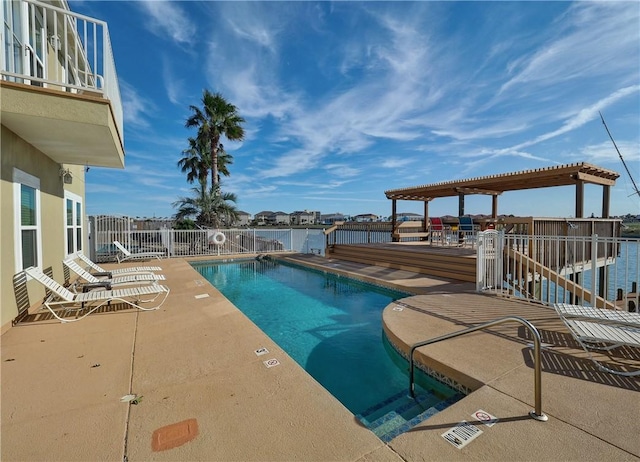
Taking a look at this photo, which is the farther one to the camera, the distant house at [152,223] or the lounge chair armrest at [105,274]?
the distant house at [152,223]

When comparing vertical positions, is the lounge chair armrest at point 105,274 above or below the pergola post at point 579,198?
below

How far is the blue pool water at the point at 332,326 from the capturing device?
326 cm

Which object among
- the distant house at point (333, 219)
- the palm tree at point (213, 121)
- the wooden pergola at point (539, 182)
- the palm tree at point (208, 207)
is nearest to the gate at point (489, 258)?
the wooden pergola at point (539, 182)

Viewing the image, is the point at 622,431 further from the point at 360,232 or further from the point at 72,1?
the point at 360,232

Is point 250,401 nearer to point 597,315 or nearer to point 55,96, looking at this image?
point 597,315

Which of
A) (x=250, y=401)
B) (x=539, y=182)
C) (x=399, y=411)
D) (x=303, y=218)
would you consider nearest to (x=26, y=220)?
(x=250, y=401)

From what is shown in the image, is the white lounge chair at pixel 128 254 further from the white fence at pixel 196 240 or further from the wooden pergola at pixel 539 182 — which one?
the wooden pergola at pixel 539 182

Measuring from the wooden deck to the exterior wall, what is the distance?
28.5 ft

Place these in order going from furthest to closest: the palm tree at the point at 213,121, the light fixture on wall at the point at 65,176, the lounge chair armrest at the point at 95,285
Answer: the palm tree at the point at 213,121
the light fixture on wall at the point at 65,176
the lounge chair armrest at the point at 95,285

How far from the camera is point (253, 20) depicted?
788 centimetres

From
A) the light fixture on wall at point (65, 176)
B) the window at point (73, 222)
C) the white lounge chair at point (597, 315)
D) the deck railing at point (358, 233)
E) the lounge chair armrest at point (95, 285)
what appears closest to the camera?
the white lounge chair at point (597, 315)

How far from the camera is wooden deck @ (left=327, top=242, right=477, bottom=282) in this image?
7.39 metres

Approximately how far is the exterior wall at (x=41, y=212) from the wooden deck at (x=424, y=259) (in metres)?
8.68

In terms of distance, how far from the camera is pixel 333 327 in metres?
5.20
